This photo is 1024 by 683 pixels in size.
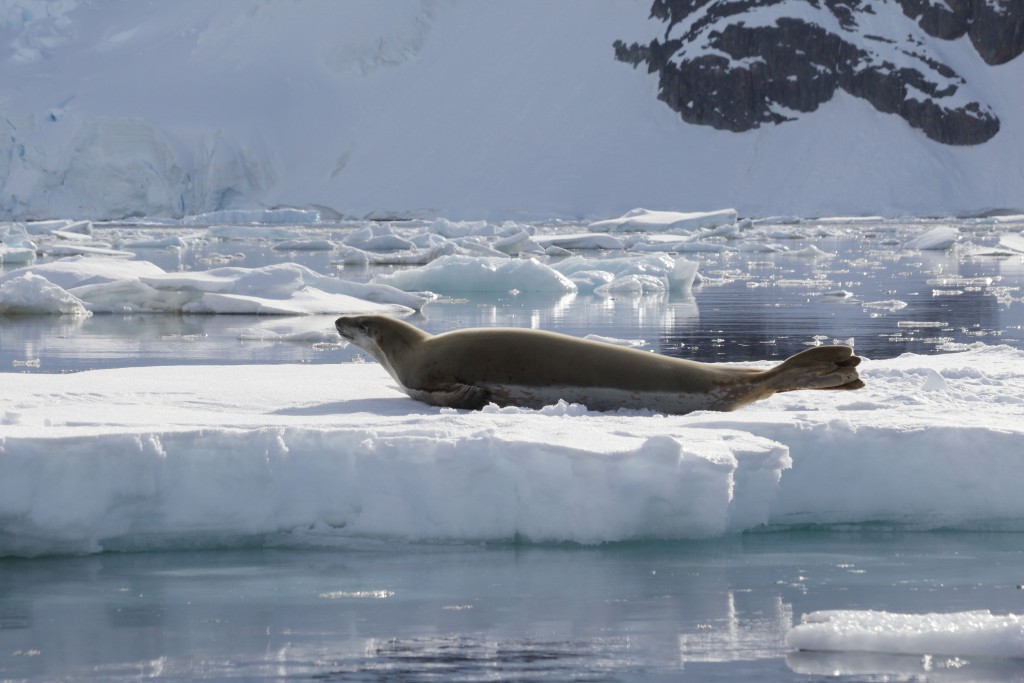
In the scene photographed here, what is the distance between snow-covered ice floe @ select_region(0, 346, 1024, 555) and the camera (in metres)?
4.16

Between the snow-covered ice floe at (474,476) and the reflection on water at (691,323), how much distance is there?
4581mm

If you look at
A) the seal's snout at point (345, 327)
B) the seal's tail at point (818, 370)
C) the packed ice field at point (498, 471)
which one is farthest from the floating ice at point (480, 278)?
the seal's tail at point (818, 370)

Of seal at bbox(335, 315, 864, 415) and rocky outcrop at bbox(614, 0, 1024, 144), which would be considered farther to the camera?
rocky outcrop at bbox(614, 0, 1024, 144)

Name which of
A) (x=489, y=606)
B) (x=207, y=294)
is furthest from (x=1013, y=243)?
(x=489, y=606)

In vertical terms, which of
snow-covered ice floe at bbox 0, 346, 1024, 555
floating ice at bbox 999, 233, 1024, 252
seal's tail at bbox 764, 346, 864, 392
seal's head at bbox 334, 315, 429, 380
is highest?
floating ice at bbox 999, 233, 1024, 252

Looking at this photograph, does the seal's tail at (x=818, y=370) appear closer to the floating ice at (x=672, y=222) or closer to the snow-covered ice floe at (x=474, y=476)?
the snow-covered ice floe at (x=474, y=476)

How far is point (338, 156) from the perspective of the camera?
76.8 meters

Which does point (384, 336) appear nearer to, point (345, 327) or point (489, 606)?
point (345, 327)

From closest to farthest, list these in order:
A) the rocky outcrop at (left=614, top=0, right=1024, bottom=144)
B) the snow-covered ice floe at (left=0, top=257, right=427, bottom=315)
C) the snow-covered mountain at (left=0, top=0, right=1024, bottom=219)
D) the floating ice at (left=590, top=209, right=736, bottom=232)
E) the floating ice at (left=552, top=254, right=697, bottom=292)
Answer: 1. the snow-covered ice floe at (left=0, top=257, right=427, bottom=315)
2. the floating ice at (left=552, top=254, right=697, bottom=292)
3. the floating ice at (left=590, top=209, right=736, bottom=232)
4. the snow-covered mountain at (left=0, top=0, right=1024, bottom=219)
5. the rocky outcrop at (left=614, top=0, right=1024, bottom=144)

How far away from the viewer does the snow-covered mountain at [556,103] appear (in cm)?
7156

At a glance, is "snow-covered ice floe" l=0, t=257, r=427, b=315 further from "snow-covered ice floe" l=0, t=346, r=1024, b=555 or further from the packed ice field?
"snow-covered ice floe" l=0, t=346, r=1024, b=555

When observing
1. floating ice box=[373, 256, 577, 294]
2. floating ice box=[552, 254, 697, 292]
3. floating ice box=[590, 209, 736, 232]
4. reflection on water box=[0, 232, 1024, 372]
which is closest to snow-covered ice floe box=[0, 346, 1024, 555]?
reflection on water box=[0, 232, 1024, 372]

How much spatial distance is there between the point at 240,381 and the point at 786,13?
239ft

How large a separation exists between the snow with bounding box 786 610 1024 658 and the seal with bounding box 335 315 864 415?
2.45 metres
